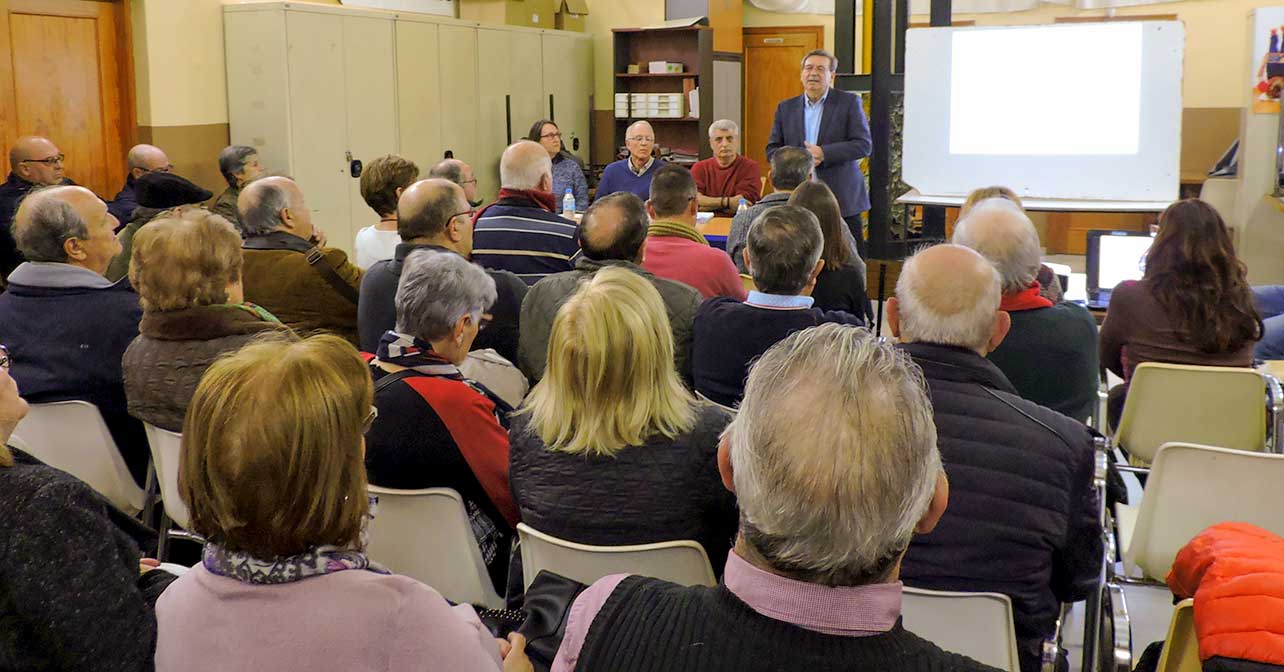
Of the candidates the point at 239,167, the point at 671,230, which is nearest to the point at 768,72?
the point at 239,167

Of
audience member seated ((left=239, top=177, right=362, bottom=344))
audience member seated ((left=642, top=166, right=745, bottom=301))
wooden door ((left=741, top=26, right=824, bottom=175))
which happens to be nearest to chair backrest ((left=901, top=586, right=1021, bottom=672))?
audience member seated ((left=642, top=166, right=745, bottom=301))

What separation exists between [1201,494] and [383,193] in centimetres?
324

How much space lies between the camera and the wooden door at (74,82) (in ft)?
20.7

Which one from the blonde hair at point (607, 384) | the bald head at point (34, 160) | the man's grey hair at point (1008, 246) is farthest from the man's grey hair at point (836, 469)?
the bald head at point (34, 160)

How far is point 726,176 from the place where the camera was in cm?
731

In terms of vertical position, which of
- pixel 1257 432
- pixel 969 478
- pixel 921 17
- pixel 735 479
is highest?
pixel 921 17

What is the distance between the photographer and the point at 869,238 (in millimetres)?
7355

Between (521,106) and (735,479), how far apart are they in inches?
346

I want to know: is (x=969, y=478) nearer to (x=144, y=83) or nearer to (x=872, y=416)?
(x=872, y=416)

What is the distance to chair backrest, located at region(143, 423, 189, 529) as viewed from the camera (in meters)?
2.78

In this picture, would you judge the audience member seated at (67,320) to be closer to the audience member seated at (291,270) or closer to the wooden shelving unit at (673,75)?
the audience member seated at (291,270)

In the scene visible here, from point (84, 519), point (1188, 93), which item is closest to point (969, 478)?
point (84, 519)

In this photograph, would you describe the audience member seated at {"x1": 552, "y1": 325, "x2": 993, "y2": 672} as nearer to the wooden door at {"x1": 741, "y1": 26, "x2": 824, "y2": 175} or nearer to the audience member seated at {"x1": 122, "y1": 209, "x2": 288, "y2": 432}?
the audience member seated at {"x1": 122, "y1": 209, "x2": 288, "y2": 432}

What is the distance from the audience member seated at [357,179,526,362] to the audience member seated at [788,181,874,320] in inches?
46.2
